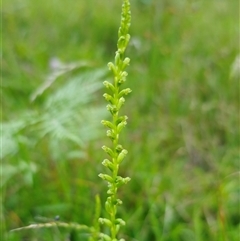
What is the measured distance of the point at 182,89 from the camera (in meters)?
2.76

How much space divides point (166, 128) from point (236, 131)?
36 centimetres

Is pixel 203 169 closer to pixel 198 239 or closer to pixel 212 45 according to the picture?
pixel 198 239

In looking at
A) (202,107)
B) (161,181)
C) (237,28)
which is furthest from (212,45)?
(161,181)

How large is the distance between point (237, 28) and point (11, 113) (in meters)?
1.81

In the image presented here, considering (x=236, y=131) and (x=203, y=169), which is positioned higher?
(x=236, y=131)

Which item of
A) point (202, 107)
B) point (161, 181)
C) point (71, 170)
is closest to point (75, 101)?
point (71, 170)

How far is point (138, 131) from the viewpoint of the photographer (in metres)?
2.41

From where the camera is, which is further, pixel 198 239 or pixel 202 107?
pixel 202 107

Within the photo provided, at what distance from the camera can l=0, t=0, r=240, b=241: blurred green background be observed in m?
1.76

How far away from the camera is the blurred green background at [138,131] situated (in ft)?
5.79

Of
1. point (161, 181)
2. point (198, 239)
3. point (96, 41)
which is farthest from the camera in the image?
point (96, 41)

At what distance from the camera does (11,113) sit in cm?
229

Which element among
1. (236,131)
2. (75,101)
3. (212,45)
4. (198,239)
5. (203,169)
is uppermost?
(212,45)

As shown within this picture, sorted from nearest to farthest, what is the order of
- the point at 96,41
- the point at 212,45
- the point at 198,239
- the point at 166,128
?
the point at 198,239 < the point at 166,128 < the point at 212,45 < the point at 96,41
